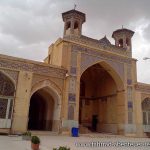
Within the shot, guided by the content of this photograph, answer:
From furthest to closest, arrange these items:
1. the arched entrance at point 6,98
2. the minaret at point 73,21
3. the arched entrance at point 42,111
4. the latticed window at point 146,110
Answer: the latticed window at point 146,110
the minaret at point 73,21
the arched entrance at point 42,111
the arched entrance at point 6,98

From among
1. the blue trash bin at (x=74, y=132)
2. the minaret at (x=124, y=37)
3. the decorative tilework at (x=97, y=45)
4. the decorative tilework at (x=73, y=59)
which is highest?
the minaret at (x=124, y=37)

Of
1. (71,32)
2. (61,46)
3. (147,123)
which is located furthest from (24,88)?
(147,123)

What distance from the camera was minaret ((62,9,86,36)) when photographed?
17.0m

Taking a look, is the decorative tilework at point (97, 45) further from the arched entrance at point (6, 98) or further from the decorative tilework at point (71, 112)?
the arched entrance at point (6, 98)

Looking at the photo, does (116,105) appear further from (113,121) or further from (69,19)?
(69,19)

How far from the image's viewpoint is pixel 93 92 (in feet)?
70.1

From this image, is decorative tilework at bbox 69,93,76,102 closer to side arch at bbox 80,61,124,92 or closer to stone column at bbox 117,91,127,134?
side arch at bbox 80,61,124,92

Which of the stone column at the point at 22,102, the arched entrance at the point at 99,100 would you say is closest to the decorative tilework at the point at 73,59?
the arched entrance at the point at 99,100

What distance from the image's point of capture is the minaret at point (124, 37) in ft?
64.2

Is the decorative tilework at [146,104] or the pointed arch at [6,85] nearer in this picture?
the pointed arch at [6,85]

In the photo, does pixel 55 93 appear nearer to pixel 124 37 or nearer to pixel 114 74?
pixel 114 74

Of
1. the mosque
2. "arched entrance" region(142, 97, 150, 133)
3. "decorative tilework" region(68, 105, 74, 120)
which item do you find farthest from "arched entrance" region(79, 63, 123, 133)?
"decorative tilework" region(68, 105, 74, 120)

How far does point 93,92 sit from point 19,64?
10.1 m

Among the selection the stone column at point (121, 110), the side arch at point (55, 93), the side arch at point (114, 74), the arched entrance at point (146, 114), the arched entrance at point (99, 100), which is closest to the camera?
the side arch at point (55, 93)
